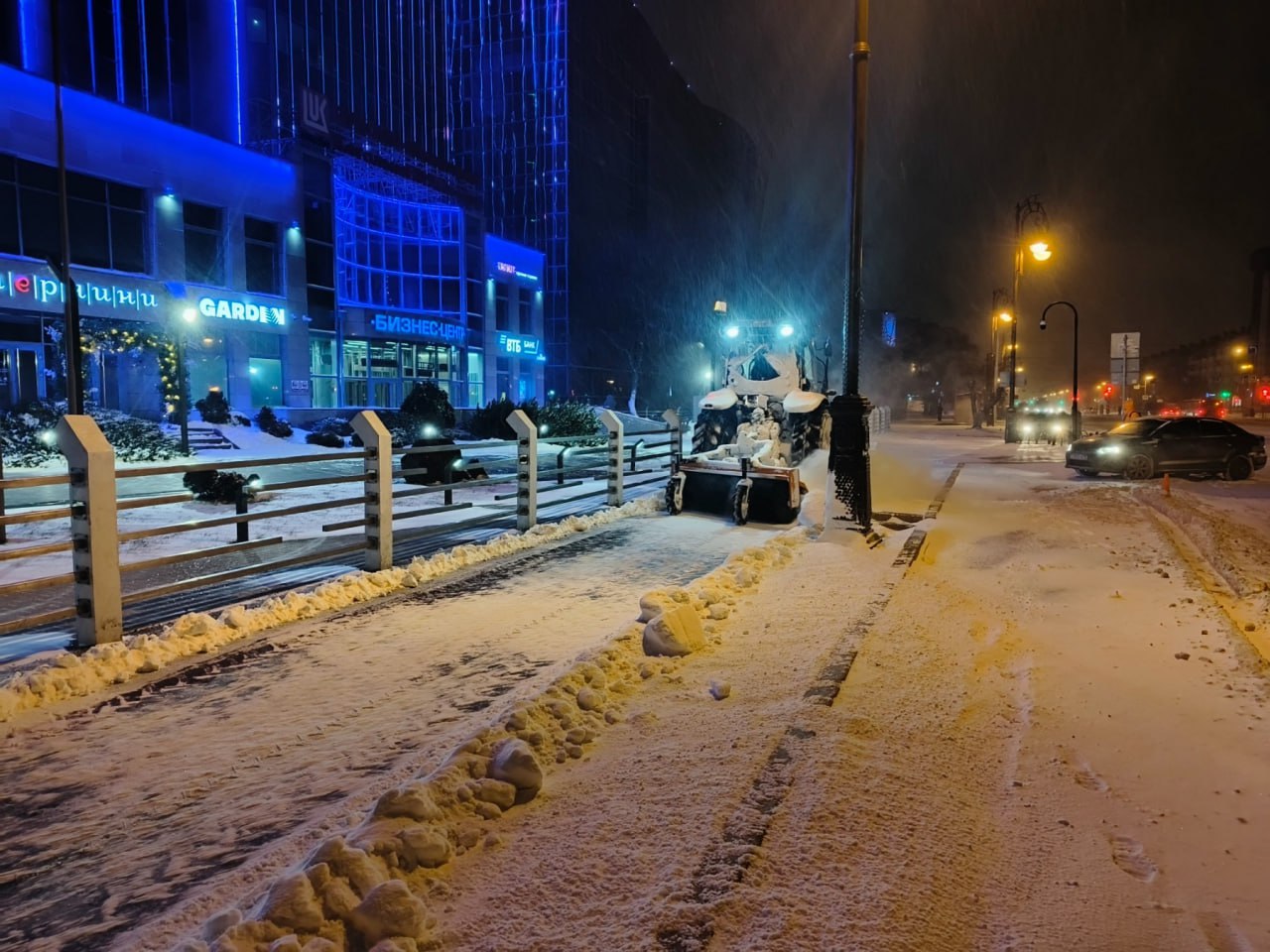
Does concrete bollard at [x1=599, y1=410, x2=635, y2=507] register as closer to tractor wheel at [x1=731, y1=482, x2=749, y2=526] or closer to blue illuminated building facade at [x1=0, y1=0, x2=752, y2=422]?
tractor wheel at [x1=731, y1=482, x2=749, y2=526]

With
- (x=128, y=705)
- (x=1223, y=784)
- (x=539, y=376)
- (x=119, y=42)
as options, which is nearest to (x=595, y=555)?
(x=128, y=705)

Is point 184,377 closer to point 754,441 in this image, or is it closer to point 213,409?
point 213,409

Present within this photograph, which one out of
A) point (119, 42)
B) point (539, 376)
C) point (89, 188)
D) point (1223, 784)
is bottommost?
point (1223, 784)

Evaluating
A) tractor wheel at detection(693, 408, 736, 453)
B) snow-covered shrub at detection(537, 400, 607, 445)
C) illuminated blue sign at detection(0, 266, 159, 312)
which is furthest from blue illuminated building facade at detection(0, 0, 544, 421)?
tractor wheel at detection(693, 408, 736, 453)

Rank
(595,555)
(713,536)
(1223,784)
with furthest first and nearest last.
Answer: (713,536) → (595,555) → (1223,784)

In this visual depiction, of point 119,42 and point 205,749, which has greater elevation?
point 119,42

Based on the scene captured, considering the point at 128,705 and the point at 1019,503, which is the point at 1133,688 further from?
the point at 1019,503

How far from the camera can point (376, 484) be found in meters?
8.80

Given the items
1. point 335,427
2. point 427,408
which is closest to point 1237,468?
point 427,408

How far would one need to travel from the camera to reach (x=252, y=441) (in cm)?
2670

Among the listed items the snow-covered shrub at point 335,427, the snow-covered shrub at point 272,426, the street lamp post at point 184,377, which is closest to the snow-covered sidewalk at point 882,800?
the street lamp post at point 184,377

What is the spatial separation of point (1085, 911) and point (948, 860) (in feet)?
1.61

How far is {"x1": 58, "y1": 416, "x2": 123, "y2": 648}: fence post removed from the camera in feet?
20.0

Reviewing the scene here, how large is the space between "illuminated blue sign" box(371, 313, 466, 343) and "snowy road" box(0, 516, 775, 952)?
35.8 metres
